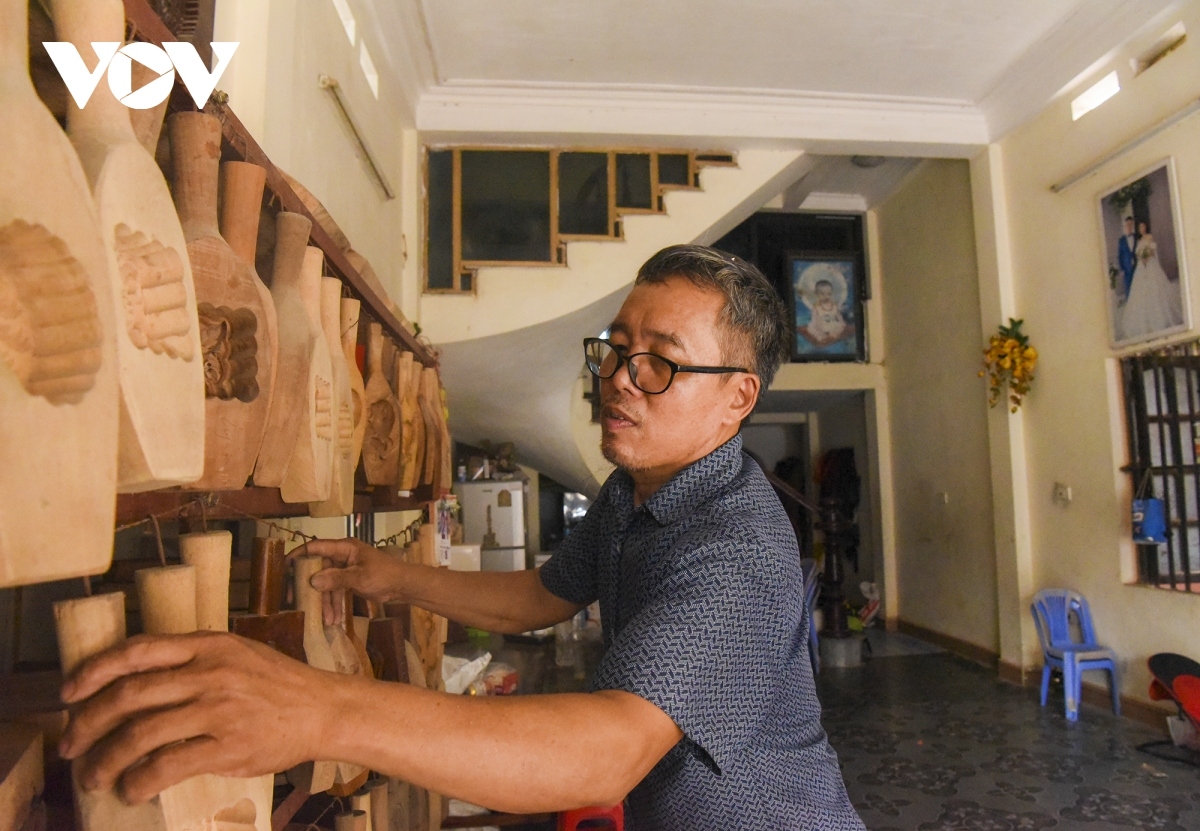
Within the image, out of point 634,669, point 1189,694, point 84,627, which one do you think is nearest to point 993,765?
point 1189,694

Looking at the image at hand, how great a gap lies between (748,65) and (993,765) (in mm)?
3667

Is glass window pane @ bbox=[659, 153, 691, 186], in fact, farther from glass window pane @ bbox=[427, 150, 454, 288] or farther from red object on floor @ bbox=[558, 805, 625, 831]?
red object on floor @ bbox=[558, 805, 625, 831]

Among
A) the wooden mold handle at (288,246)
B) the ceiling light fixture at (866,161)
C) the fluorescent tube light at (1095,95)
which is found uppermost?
the ceiling light fixture at (866,161)

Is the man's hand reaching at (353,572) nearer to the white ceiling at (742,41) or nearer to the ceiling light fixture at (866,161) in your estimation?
the white ceiling at (742,41)

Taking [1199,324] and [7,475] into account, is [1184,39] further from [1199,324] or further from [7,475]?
[7,475]

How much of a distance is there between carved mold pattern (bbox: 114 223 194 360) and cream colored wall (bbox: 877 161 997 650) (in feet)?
18.1

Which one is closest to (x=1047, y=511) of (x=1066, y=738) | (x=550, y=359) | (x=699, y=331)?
(x=1066, y=738)

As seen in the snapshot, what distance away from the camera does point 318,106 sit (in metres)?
2.23

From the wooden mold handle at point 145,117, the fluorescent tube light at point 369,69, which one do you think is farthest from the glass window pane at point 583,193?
the wooden mold handle at point 145,117

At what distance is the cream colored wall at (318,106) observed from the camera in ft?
5.55

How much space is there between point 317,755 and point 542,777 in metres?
0.21

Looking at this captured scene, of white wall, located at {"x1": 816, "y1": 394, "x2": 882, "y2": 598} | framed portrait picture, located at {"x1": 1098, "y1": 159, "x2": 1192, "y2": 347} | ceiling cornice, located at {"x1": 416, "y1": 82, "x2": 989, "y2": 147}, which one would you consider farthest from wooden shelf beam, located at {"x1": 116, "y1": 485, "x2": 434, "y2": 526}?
white wall, located at {"x1": 816, "y1": 394, "x2": 882, "y2": 598}

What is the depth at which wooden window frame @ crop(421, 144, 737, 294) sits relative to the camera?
13.6ft

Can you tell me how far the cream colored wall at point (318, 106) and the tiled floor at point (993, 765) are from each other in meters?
3.05
